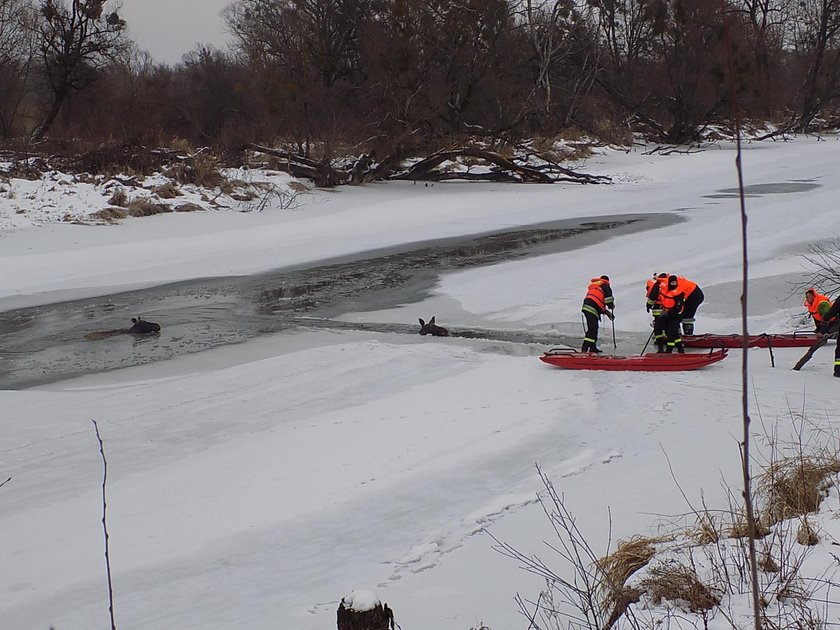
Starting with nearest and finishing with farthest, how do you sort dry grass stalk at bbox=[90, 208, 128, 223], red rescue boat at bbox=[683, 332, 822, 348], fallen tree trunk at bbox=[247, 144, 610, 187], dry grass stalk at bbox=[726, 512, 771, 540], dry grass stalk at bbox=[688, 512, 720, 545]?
dry grass stalk at bbox=[688, 512, 720, 545] < dry grass stalk at bbox=[726, 512, 771, 540] < red rescue boat at bbox=[683, 332, 822, 348] < dry grass stalk at bbox=[90, 208, 128, 223] < fallen tree trunk at bbox=[247, 144, 610, 187]

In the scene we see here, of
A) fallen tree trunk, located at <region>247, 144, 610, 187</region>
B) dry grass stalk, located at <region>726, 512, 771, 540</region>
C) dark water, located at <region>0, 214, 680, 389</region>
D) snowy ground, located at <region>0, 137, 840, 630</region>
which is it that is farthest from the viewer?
fallen tree trunk, located at <region>247, 144, 610, 187</region>

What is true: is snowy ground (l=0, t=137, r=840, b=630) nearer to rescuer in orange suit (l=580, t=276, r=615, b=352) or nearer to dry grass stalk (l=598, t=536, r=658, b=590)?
dry grass stalk (l=598, t=536, r=658, b=590)

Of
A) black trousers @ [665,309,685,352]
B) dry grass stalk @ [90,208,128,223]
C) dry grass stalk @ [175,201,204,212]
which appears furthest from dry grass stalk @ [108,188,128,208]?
black trousers @ [665,309,685,352]

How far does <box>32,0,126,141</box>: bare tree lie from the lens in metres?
31.7

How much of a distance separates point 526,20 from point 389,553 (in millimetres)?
41815

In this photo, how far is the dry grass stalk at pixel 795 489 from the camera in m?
4.78

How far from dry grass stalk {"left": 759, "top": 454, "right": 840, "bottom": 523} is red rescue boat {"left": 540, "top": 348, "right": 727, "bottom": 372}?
4835 mm

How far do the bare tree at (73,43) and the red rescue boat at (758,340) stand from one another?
85.6ft

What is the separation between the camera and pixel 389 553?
5.75 metres

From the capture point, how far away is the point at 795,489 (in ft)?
16.3

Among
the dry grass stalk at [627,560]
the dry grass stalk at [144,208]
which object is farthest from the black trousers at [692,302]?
the dry grass stalk at [144,208]

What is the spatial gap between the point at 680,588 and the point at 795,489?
159cm

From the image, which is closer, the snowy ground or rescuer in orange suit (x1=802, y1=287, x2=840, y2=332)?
the snowy ground

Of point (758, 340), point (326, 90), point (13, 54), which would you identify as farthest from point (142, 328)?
point (13, 54)
